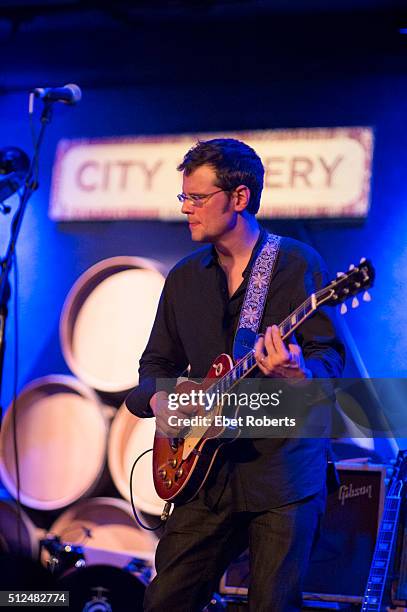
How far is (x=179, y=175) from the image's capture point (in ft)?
14.0

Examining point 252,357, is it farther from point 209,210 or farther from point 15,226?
point 15,226

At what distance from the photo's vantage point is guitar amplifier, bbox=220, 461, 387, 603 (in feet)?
10.9

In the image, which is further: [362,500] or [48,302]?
[48,302]

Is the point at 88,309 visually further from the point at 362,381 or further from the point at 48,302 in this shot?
the point at 362,381

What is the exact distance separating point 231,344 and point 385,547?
1.01 metres

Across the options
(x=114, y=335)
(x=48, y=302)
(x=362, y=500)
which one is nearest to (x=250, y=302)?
(x=362, y=500)

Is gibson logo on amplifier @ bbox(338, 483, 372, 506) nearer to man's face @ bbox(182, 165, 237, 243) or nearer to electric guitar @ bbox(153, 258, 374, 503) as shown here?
electric guitar @ bbox(153, 258, 374, 503)

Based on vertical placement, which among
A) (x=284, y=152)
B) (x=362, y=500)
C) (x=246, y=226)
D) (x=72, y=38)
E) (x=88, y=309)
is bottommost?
(x=362, y=500)

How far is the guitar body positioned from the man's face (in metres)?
0.45

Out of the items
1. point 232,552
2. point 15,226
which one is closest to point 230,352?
point 232,552

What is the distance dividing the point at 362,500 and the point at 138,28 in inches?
105

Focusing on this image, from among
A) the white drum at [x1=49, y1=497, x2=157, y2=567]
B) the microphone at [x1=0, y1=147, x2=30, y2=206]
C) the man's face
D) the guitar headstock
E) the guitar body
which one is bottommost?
the white drum at [x1=49, y1=497, x2=157, y2=567]

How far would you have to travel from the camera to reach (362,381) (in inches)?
150

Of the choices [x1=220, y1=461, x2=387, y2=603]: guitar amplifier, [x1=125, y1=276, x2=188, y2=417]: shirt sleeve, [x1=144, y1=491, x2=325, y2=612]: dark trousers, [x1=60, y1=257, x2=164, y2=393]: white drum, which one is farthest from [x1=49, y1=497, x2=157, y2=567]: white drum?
[x1=144, y1=491, x2=325, y2=612]: dark trousers
